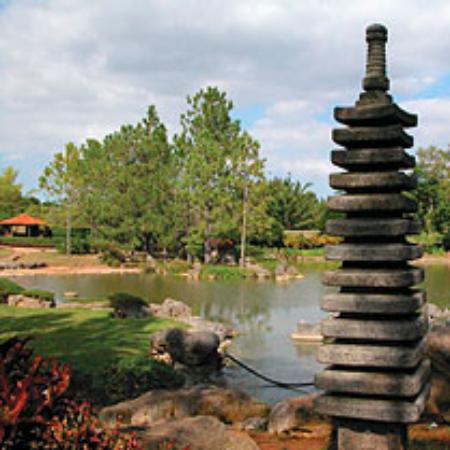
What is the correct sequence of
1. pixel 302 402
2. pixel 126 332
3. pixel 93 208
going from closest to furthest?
pixel 302 402 < pixel 126 332 < pixel 93 208

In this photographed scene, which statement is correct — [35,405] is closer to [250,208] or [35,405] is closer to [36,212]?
[250,208]

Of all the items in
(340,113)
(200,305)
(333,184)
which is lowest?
(200,305)

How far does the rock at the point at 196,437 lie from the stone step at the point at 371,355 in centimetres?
131

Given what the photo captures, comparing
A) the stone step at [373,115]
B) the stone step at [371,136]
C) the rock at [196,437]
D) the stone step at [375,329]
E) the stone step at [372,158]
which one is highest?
the stone step at [373,115]

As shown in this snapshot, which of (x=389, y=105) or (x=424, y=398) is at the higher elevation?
(x=389, y=105)

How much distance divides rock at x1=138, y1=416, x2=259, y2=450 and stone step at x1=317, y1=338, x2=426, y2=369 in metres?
1.31

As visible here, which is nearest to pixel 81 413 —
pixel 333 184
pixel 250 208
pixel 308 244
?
pixel 333 184

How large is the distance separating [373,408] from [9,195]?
58745 millimetres

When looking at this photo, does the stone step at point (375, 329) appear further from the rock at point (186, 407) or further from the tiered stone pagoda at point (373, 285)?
the rock at point (186, 407)

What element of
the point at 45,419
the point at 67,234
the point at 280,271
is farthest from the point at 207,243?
the point at 45,419

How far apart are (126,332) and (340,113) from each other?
9.21 m

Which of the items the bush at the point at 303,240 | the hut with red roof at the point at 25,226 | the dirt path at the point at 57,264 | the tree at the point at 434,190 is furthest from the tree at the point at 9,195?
the tree at the point at 434,190

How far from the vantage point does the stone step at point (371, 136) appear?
4.89 meters

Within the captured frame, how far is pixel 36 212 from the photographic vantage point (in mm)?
55438
